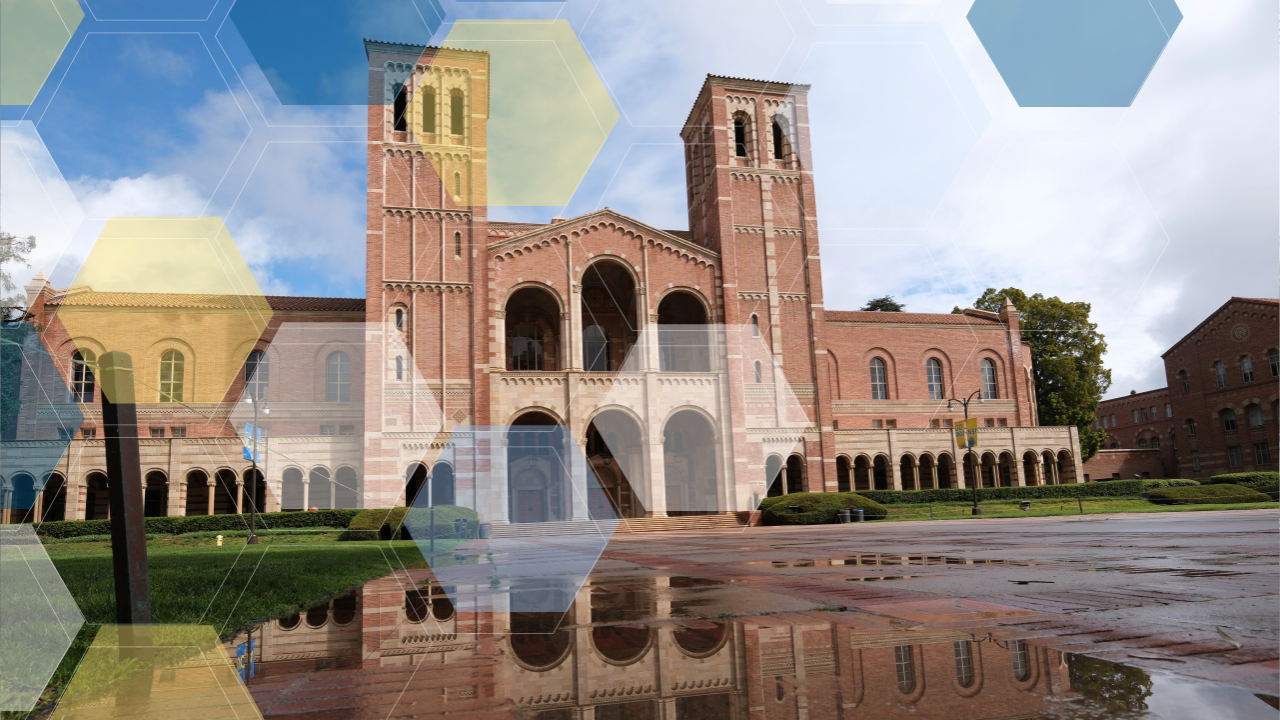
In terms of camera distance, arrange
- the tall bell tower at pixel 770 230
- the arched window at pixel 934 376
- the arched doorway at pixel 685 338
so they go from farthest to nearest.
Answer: the arched window at pixel 934 376
the arched doorway at pixel 685 338
the tall bell tower at pixel 770 230

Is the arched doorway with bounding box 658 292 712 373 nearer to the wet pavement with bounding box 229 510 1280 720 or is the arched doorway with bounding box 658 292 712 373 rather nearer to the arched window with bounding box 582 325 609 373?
the arched window with bounding box 582 325 609 373

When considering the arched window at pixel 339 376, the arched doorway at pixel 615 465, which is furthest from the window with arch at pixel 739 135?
the arched window at pixel 339 376

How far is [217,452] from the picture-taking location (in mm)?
30938

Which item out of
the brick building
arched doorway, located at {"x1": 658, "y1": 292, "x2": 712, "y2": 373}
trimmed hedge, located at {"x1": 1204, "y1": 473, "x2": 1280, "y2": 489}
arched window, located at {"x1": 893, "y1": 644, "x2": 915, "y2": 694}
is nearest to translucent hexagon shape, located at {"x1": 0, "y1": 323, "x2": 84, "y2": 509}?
arched window, located at {"x1": 893, "y1": 644, "x2": 915, "y2": 694}

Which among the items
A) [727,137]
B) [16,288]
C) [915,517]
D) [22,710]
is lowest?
[915,517]

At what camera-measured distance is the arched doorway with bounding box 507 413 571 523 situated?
Answer: 3384cm

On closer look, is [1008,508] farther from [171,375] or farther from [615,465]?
[171,375]

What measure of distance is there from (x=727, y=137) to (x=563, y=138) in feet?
113

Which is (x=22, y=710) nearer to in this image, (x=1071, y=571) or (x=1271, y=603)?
(x=1271, y=603)

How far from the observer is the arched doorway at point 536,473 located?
111ft

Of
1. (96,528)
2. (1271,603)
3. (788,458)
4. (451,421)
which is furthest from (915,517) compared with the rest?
(96,528)

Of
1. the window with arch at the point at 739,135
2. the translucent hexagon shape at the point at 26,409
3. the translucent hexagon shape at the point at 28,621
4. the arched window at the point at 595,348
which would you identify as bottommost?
the translucent hexagon shape at the point at 28,621

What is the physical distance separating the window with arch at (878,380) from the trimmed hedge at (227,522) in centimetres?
3058
